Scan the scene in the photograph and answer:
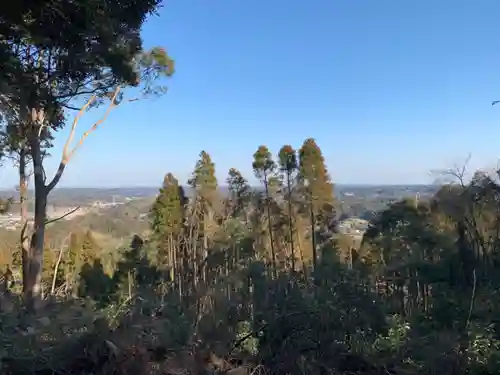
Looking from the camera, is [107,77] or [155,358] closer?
[155,358]

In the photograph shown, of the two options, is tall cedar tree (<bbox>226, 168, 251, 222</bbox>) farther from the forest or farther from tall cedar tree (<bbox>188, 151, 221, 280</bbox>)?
the forest

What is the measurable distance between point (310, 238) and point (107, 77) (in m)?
17.9

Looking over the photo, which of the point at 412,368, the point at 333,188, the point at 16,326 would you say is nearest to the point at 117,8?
the point at 16,326

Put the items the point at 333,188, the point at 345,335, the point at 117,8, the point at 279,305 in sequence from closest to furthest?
the point at 345,335 < the point at 279,305 < the point at 117,8 < the point at 333,188

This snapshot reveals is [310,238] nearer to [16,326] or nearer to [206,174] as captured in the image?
[206,174]

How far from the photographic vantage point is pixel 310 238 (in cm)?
2303

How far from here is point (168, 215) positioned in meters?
21.2

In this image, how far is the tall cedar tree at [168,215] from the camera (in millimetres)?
21031

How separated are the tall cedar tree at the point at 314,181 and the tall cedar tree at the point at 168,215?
224 inches

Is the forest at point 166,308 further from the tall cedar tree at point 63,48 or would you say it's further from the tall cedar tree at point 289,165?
the tall cedar tree at point 289,165

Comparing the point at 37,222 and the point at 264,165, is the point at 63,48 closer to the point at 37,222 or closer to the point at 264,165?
the point at 37,222

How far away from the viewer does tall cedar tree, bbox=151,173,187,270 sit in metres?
21.0

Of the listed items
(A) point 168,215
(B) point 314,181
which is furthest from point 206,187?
(B) point 314,181

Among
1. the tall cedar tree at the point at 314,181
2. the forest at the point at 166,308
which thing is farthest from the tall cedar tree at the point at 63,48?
the tall cedar tree at the point at 314,181
